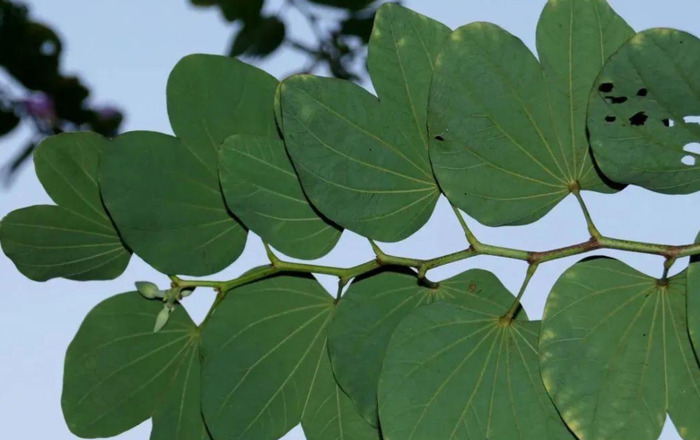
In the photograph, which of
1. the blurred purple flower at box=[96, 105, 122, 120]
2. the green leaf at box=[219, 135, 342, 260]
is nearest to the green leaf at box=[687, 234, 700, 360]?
the green leaf at box=[219, 135, 342, 260]

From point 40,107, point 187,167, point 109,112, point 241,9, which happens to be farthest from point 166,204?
point 109,112

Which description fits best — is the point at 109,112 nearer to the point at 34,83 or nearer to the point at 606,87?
the point at 34,83

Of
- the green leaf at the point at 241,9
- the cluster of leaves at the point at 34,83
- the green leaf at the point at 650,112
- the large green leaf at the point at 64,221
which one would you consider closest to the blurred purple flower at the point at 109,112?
the cluster of leaves at the point at 34,83

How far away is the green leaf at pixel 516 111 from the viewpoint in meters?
0.51

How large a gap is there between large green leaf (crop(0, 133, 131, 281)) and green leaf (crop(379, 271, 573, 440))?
0.69 ft

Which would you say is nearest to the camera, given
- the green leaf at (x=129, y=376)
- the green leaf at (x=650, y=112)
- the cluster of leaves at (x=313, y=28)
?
the green leaf at (x=650, y=112)

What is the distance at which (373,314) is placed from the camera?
0.54m

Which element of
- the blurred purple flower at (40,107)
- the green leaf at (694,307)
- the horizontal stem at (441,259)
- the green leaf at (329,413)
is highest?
the blurred purple flower at (40,107)

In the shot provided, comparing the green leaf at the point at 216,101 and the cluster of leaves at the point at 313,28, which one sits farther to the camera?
the cluster of leaves at the point at 313,28

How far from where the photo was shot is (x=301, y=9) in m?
1.54

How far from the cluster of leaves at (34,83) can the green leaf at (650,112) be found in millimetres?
1386

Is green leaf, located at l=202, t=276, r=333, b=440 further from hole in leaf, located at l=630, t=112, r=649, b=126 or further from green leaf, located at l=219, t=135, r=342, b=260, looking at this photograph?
hole in leaf, located at l=630, t=112, r=649, b=126

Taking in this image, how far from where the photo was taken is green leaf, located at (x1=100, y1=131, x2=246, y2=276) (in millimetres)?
560

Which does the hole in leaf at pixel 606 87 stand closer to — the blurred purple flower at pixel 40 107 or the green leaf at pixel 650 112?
the green leaf at pixel 650 112
